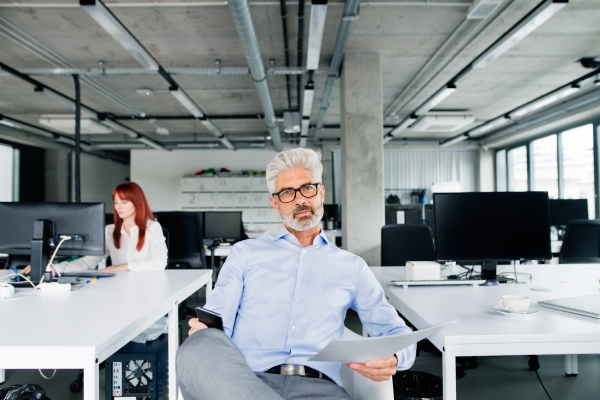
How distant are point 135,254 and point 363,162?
3.32 metres

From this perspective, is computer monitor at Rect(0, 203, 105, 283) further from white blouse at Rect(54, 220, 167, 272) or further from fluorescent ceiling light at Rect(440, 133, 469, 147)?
fluorescent ceiling light at Rect(440, 133, 469, 147)

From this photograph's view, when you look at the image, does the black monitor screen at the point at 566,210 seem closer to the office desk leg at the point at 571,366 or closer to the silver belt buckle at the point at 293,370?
the office desk leg at the point at 571,366

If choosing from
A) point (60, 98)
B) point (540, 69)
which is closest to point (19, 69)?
point (60, 98)

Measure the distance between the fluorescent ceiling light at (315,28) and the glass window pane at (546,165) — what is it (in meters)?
7.29

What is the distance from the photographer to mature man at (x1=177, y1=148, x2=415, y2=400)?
1.32m

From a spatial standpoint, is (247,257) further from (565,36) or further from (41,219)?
(565,36)

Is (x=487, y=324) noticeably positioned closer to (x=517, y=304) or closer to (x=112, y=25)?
(x=517, y=304)

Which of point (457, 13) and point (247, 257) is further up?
point (457, 13)

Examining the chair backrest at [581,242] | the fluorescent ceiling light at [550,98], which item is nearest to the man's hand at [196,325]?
the chair backrest at [581,242]

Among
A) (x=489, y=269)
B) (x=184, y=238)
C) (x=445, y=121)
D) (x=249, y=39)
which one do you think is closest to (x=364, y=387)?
(x=489, y=269)

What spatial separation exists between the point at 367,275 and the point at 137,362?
1.33 metres

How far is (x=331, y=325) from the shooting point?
1393 millimetres

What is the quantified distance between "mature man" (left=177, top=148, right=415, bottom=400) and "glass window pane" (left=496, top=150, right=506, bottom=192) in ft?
37.0

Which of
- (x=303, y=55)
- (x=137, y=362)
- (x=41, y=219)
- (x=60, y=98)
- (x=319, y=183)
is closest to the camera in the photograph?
(x=319, y=183)
